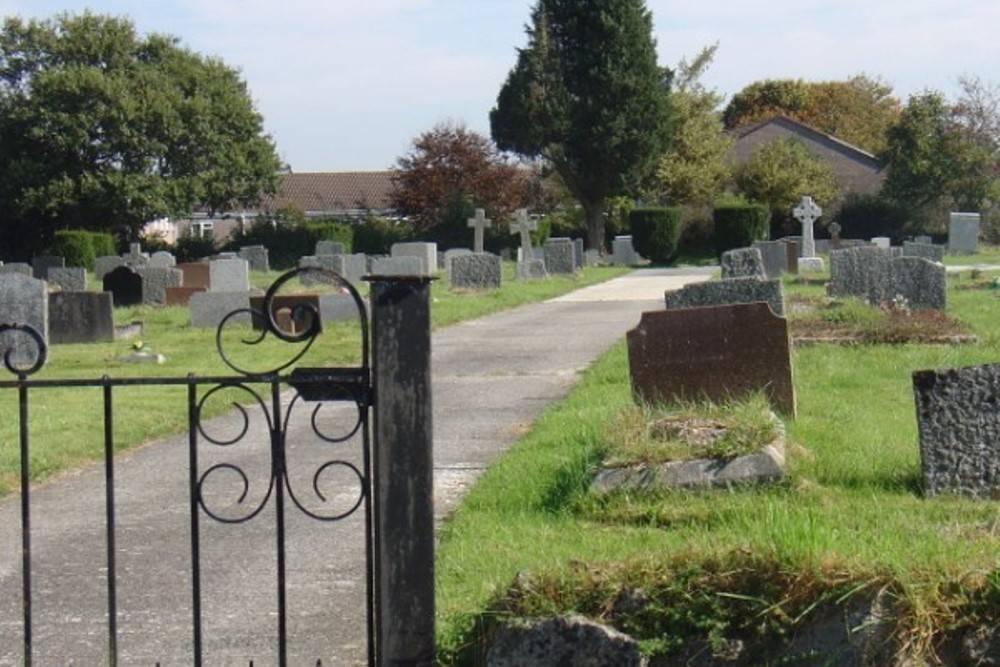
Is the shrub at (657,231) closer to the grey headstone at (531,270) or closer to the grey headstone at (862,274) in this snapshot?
the grey headstone at (531,270)

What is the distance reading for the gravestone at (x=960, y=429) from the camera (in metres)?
7.28

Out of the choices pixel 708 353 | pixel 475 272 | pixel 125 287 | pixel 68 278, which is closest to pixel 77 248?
pixel 68 278

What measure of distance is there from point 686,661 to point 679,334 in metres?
4.89

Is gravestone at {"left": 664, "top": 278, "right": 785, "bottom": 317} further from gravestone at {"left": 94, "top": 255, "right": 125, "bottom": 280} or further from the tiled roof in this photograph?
the tiled roof

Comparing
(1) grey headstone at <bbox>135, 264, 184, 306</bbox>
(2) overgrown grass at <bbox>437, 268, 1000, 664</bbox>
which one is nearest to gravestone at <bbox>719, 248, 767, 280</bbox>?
(2) overgrown grass at <bbox>437, 268, 1000, 664</bbox>

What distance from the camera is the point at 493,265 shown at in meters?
32.4

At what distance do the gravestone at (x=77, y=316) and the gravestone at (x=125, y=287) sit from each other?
7.49 m

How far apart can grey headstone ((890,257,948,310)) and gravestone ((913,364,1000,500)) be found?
12681mm

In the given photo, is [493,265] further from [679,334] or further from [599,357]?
[679,334]

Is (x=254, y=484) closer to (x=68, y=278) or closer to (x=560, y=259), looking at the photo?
(x=68, y=278)

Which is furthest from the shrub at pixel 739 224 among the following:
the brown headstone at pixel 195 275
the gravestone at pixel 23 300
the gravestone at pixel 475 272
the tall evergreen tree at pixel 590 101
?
the gravestone at pixel 23 300

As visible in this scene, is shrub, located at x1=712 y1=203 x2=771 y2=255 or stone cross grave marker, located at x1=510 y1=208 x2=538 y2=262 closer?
stone cross grave marker, located at x1=510 y1=208 x2=538 y2=262

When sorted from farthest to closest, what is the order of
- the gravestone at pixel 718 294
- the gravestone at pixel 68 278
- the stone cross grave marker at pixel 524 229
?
the stone cross grave marker at pixel 524 229
the gravestone at pixel 68 278
the gravestone at pixel 718 294

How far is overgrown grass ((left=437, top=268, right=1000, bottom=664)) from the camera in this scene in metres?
4.82
